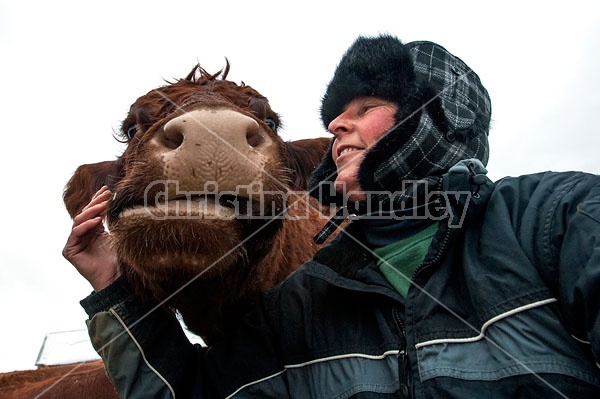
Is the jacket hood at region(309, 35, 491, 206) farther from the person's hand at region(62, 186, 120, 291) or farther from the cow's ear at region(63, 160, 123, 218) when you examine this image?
the cow's ear at region(63, 160, 123, 218)

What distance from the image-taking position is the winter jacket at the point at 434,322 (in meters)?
1.52

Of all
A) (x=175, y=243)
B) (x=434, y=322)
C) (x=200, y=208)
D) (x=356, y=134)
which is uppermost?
(x=356, y=134)

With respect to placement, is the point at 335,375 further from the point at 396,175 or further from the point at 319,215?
the point at 319,215

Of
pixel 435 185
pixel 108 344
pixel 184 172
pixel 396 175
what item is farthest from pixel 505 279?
pixel 108 344

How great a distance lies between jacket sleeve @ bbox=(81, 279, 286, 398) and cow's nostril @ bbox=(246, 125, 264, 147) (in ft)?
2.90

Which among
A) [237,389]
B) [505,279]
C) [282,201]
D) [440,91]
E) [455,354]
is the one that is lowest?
[237,389]

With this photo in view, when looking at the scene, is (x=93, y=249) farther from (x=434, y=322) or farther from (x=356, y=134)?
(x=434, y=322)

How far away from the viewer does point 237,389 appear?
2.26m

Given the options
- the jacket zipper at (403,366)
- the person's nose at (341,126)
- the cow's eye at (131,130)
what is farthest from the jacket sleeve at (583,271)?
the cow's eye at (131,130)

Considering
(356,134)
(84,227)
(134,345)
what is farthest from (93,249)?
(356,134)

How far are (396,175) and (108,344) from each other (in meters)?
1.47

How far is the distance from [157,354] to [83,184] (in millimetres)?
2119

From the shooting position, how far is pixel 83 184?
393 centimetres

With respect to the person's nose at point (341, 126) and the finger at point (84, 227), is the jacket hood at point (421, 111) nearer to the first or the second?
the person's nose at point (341, 126)
